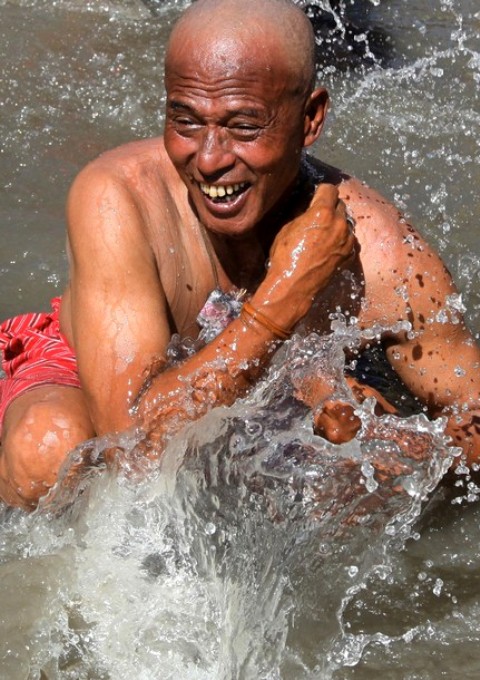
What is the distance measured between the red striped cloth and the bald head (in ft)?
3.55

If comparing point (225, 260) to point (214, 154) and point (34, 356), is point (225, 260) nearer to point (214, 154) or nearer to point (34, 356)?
point (214, 154)

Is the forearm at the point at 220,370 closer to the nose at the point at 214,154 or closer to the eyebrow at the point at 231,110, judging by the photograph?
the nose at the point at 214,154

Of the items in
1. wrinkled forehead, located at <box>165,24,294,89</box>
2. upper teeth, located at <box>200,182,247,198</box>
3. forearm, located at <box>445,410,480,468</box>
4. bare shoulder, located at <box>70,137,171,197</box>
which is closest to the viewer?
wrinkled forehead, located at <box>165,24,294,89</box>

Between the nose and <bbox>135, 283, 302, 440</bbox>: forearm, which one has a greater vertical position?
the nose

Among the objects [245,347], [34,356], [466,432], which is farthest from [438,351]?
[34,356]

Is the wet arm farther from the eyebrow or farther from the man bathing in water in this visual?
the eyebrow

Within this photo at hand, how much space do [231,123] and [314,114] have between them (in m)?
0.32

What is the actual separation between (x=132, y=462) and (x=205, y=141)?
904mm

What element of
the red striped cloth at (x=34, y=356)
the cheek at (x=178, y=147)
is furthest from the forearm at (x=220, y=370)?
the red striped cloth at (x=34, y=356)

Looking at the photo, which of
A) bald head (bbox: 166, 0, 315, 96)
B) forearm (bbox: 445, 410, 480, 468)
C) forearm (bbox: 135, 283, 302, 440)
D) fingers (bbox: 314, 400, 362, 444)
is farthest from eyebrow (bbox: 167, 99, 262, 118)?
forearm (bbox: 445, 410, 480, 468)

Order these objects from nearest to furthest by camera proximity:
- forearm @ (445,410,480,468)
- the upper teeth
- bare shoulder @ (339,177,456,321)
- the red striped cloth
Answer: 1. the upper teeth
2. bare shoulder @ (339,177,456,321)
3. forearm @ (445,410,480,468)
4. the red striped cloth

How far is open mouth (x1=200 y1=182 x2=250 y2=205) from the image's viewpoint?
3373 millimetres

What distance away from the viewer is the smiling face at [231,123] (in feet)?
10.7

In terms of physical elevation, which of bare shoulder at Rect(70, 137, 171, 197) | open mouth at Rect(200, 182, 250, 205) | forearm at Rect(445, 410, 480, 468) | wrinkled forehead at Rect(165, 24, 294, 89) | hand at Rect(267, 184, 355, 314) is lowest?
forearm at Rect(445, 410, 480, 468)
